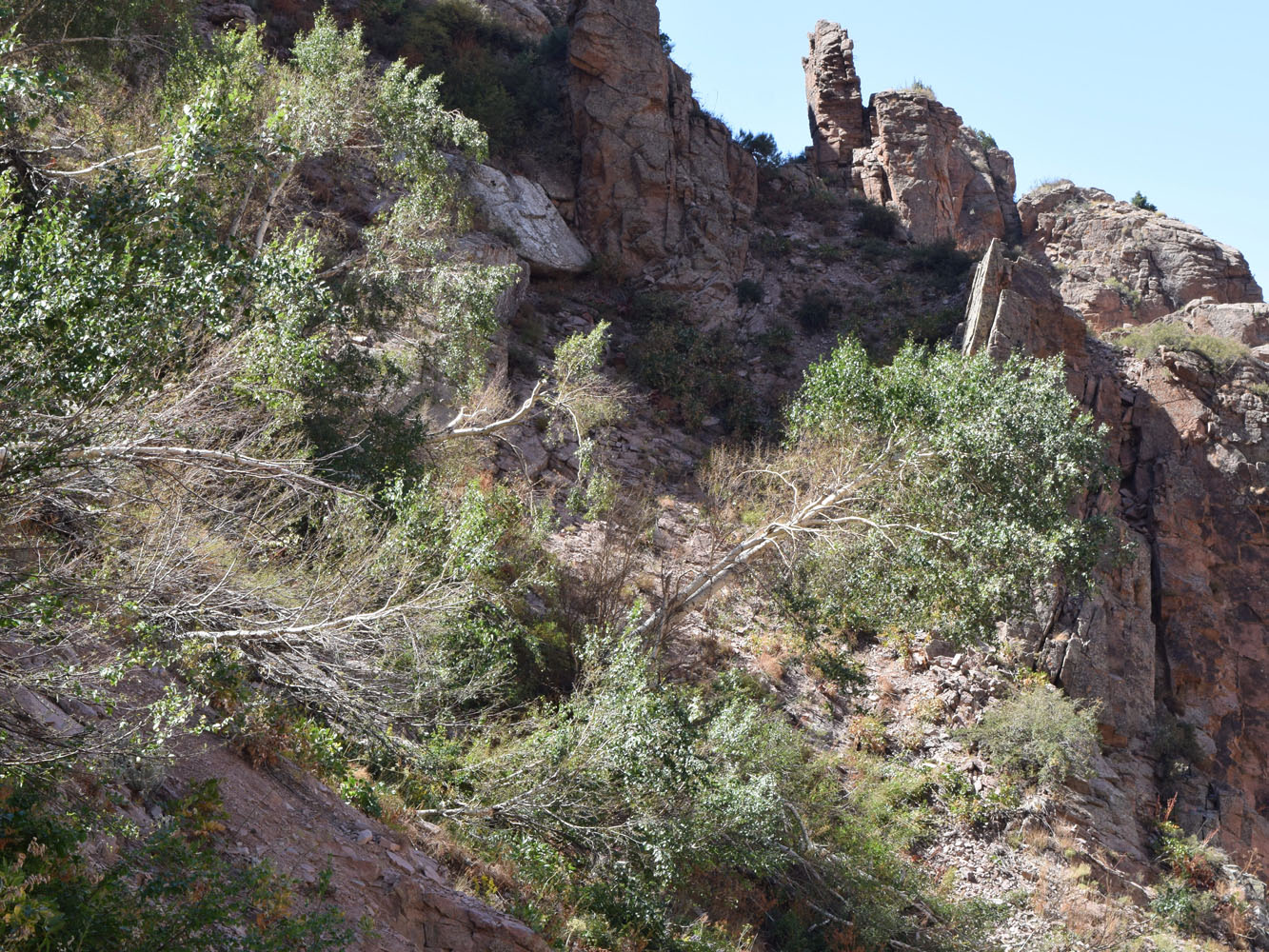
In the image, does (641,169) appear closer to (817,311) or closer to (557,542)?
(817,311)

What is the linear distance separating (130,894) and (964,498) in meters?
10.2

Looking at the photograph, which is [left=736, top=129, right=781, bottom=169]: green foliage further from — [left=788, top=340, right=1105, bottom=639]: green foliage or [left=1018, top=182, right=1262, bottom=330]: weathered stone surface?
[left=788, top=340, right=1105, bottom=639]: green foliage

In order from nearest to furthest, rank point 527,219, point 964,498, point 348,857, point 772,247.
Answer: point 348,857
point 964,498
point 527,219
point 772,247

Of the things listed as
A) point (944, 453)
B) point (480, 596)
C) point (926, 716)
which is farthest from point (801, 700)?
point (480, 596)

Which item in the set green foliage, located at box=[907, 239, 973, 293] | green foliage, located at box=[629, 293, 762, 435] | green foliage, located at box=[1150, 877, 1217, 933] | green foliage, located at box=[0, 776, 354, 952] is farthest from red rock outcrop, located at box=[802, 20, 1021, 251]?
green foliage, located at box=[0, 776, 354, 952]

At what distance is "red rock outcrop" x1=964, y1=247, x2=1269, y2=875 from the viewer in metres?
17.8

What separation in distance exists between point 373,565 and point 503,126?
19.2 metres

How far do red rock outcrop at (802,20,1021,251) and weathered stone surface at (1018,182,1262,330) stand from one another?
283 centimetres

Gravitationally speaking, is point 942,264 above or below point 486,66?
below

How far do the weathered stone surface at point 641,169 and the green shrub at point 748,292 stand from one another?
34 cm

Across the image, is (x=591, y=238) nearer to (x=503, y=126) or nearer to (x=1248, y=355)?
(x=503, y=126)

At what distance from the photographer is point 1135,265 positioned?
3012 centimetres

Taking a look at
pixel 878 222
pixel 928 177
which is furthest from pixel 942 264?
pixel 928 177

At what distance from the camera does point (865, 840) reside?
13.0 m
